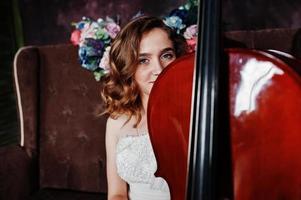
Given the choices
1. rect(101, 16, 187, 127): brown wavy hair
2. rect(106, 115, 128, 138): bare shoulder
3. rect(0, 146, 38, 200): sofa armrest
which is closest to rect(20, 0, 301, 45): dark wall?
rect(101, 16, 187, 127): brown wavy hair

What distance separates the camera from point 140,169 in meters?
1.36

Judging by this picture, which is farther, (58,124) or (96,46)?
(58,124)

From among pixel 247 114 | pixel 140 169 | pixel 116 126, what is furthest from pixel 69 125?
pixel 247 114

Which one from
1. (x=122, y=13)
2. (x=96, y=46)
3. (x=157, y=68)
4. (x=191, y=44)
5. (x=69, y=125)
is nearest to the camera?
(x=157, y=68)

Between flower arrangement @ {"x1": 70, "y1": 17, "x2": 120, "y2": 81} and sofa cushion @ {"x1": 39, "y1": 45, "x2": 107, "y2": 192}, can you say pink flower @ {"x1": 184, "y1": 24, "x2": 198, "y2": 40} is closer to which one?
flower arrangement @ {"x1": 70, "y1": 17, "x2": 120, "y2": 81}

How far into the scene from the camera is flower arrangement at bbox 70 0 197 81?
1536 mm

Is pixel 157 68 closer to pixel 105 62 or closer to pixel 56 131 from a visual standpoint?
pixel 105 62

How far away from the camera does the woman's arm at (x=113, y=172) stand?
1384 millimetres

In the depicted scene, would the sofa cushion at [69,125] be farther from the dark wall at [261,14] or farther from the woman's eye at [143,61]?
the dark wall at [261,14]

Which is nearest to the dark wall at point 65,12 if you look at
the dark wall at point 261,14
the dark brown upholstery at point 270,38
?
the dark wall at point 261,14

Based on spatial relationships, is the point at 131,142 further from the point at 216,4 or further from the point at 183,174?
the point at 216,4

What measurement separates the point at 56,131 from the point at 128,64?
0.66m

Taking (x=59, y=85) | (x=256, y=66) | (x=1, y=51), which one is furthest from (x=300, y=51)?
(x=1, y=51)

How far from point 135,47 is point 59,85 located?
2.09 feet
